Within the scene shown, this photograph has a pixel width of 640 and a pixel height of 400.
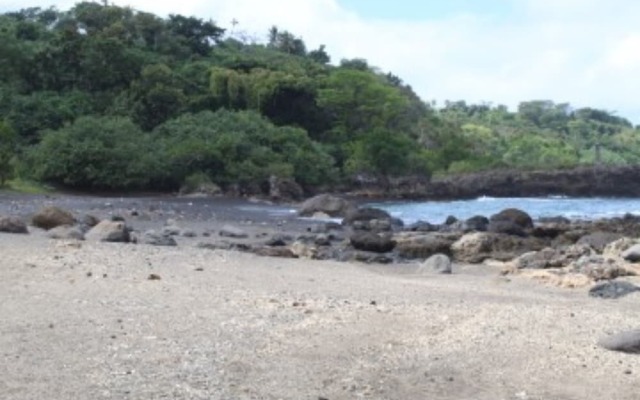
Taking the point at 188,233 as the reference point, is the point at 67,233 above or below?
above

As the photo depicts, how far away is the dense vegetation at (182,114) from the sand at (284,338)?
1477 inches

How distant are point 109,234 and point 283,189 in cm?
3574

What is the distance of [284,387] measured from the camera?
316 inches

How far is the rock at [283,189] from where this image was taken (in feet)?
185

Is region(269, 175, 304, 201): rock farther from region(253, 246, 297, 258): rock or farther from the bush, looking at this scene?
region(253, 246, 297, 258): rock

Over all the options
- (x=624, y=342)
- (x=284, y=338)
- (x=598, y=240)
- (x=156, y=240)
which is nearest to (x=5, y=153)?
(x=156, y=240)

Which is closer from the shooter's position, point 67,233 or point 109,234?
point 67,233

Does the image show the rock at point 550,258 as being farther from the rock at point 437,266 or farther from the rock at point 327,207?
the rock at point 327,207

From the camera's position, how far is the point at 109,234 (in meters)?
21.5

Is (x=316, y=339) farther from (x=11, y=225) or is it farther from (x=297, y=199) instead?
(x=297, y=199)

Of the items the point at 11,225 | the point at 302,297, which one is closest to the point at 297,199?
the point at 11,225

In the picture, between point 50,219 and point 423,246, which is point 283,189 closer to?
point 50,219

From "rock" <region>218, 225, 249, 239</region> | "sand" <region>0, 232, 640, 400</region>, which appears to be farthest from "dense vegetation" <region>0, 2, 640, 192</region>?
"sand" <region>0, 232, 640, 400</region>

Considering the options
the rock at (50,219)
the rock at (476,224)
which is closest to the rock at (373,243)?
the rock at (476,224)
